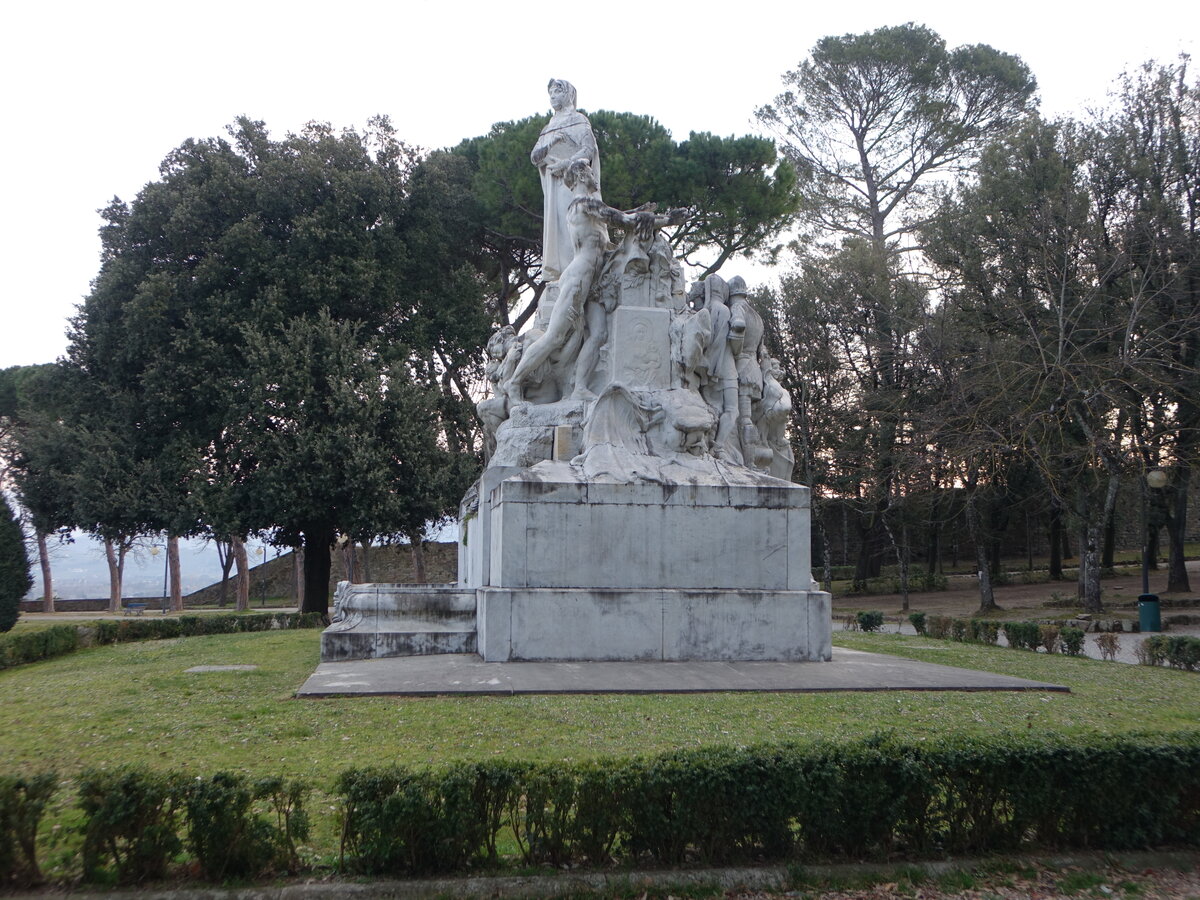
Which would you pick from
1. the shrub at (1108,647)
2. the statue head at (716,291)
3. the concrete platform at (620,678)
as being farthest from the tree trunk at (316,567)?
the shrub at (1108,647)

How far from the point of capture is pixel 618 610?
9820 mm

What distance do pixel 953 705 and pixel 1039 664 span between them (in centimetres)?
519

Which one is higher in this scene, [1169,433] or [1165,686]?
[1169,433]

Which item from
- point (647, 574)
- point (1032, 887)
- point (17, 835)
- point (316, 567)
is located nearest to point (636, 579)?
Result: point (647, 574)

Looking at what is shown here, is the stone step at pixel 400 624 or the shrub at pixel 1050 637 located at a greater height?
the stone step at pixel 400 624

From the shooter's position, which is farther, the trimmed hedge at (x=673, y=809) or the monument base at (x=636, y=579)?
the monument base at (x=636, y=579)

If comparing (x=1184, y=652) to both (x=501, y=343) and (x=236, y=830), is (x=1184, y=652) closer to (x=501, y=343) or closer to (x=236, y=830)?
(x=501, y=343)

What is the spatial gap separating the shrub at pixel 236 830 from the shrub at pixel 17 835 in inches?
24.8

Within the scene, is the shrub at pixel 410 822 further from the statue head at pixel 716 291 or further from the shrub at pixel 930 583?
the shrub at pixel 930 583

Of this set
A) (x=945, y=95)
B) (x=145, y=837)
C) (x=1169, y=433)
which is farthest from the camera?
(x=945, y=95)

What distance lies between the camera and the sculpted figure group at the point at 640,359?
11070 mm

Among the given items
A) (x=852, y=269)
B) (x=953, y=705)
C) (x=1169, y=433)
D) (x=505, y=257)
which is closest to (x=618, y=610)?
(x=953, y=705)

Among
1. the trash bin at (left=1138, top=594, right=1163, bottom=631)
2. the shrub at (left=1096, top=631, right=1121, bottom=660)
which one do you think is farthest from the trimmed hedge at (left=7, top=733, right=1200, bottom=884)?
the trash bin at (left=1138, top=594, right=1163, bottom=631)

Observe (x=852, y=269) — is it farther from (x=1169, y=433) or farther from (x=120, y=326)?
(x=120, y=326)
